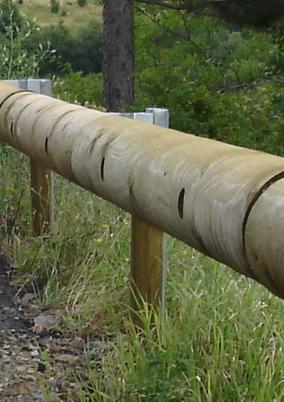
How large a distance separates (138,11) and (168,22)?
65 cm

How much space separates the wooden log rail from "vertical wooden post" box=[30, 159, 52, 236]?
0.74 m

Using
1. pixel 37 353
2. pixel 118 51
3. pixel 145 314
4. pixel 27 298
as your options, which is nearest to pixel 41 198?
pixel 27 298

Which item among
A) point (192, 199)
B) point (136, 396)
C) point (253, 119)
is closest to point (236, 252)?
point (192, 199)

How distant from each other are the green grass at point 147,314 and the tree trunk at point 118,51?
9.30 meters

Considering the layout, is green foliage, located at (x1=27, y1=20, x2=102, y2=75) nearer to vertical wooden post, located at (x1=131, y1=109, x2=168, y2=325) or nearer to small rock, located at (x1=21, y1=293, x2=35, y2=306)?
small rock, located at (x1=21, y1=293, x2=35, y2=306)

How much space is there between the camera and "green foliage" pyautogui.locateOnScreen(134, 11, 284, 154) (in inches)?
684

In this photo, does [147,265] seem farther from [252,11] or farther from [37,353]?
[252,11]

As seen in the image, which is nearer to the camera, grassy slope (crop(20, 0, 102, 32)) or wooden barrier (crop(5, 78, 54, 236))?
wooden barrier (crop(5, 78, 54, 236))

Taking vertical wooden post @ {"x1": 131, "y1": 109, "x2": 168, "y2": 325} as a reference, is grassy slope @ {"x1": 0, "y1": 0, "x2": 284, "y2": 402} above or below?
below

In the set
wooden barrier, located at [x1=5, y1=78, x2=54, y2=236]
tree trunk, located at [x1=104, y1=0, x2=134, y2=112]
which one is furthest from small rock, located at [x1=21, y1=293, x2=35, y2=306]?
tree trunk, located at [x1=104, y1=0, x2=134, y2=112]

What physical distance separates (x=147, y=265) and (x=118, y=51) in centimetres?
1137

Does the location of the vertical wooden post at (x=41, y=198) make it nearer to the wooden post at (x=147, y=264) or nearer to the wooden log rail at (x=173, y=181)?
the wooden log rail at (x=173, y=181)

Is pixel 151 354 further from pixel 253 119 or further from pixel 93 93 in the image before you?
pixel 93 93

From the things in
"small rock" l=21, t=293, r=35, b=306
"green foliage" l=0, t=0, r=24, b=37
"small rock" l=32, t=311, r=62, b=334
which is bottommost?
"small rock" l=21, t=293, r=35, b=306
